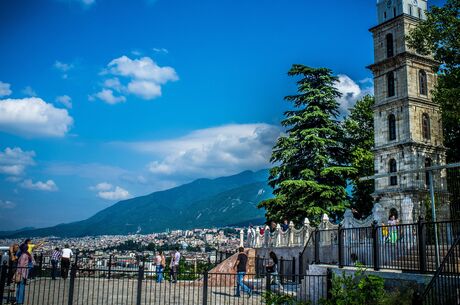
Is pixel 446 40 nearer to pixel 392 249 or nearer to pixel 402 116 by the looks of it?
pixel 402 116

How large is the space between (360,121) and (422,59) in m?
9.32

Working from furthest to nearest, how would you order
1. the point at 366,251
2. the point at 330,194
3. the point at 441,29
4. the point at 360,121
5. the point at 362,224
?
the point at 360,121
the point at 330,194
the point at 441,29
the point at 362,224
the point at 366,251

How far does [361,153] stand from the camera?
145 ft

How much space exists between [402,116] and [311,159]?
858 cm

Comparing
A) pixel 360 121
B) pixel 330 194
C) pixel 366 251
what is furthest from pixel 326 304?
pixel 360 121

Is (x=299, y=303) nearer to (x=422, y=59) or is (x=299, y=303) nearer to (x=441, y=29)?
(x=441, y=29)

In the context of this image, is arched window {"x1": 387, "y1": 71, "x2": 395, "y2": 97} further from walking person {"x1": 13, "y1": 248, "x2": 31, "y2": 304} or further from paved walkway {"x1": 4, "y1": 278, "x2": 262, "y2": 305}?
walking person {"x1": 13, "y1": 248, "x2": 31, "y2": 304}

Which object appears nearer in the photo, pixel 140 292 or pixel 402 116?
pixel 140 292

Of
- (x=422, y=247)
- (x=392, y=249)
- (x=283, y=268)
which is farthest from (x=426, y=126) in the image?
(x=422, y=247)

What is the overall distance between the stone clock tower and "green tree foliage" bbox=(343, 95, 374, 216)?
1813mm

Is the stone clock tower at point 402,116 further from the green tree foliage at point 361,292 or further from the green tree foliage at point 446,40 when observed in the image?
the green tree foliage at point 361,292

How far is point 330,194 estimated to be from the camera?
38.6 meters

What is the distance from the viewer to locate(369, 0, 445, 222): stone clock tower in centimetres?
3947

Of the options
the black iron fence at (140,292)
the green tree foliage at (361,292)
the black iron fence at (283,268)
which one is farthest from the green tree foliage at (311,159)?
the green tree foliage at (361,292)
